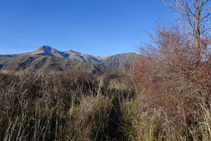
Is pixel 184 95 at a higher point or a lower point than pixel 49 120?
higher

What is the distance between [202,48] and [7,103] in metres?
4.04

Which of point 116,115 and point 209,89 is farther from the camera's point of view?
point 116,115

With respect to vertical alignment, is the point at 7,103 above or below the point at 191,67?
below

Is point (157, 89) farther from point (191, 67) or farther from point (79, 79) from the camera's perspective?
point (79, 79)

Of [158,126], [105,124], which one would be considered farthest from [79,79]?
[158,126]

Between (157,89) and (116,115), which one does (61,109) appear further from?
(157,89)

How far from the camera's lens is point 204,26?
11.3ft

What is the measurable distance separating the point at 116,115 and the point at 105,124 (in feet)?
2.50

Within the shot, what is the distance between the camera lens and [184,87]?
94.3 inches

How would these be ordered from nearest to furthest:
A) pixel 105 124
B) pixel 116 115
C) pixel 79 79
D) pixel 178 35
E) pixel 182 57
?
pixel 182 57 → pixel 105 124 → pixel 116 115 → pixel 178 35 → pixel 79 79

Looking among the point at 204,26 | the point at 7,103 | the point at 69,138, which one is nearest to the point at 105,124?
the point at 69,138

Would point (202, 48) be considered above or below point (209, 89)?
above

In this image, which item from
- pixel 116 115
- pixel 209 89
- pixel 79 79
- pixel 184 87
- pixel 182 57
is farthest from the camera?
pixel 79 79

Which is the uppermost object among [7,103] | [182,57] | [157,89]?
[182,57]
